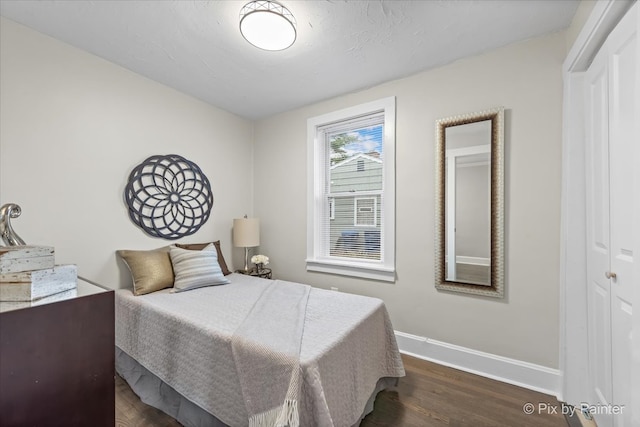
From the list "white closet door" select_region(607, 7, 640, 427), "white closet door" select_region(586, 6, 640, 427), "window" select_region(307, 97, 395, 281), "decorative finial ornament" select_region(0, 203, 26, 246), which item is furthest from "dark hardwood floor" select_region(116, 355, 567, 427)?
"decorative finial ornament" select_region(0, 203, 26, 246)

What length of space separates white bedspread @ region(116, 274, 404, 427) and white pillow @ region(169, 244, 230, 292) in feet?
0.46

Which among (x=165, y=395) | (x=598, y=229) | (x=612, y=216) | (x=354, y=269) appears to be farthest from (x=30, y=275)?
(x=598, y=229)

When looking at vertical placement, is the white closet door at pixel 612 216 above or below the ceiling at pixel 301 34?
below

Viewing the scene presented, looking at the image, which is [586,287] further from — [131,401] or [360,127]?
[131,401]

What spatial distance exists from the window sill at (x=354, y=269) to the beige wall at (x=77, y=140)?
170 centimetres

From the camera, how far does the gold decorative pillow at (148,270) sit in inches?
87.0

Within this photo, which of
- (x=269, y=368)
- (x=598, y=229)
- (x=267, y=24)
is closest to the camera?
(x=269, y=368)

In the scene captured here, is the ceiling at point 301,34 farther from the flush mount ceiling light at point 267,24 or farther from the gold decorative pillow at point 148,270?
the gold decorative pillow at point 148,270

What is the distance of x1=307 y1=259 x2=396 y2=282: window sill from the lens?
2561mm

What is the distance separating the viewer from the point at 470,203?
2184 millimetres

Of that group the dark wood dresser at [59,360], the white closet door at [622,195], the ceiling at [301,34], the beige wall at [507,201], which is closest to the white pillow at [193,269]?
the beige wall at [507,201]

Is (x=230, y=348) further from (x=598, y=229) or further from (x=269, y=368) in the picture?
(x=598, y=229)

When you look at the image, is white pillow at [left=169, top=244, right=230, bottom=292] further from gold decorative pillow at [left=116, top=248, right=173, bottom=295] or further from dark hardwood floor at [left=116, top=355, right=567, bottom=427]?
dark hardwood floor at [left=116, top=355, right=567, bottom=427]

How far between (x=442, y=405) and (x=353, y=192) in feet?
6.42
